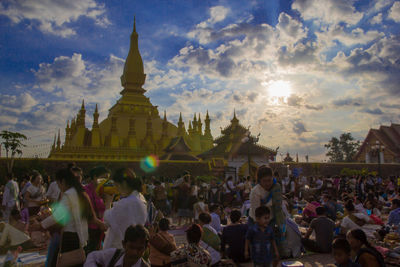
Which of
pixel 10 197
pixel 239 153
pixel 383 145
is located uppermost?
pixel 383 145

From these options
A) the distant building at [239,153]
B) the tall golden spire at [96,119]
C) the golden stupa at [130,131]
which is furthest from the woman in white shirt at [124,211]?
the tall golden spire at [96,119]

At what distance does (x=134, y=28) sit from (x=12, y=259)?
40.3 meters

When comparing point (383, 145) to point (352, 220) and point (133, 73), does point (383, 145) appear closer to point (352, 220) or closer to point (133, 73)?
point (133, 73)

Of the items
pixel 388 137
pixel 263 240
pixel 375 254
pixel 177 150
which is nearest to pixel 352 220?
pixel 375 254

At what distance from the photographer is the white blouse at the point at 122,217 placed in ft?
12.3

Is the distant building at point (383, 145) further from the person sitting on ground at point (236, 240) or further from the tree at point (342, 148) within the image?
the person sitting on ground at point (236, 240)

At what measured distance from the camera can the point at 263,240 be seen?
4441mm

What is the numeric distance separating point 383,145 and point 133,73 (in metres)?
32.9

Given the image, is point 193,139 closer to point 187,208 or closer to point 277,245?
point 187,208

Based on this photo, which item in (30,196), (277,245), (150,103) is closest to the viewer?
(277,245)

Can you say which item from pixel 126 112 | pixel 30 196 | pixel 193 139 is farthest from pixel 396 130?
pixel 30 196

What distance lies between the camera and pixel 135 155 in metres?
28.8

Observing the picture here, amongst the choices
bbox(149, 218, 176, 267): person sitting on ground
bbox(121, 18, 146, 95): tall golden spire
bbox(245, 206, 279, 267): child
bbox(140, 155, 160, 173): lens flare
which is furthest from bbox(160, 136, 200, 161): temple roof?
bbox(245, 206, 279, 267): child

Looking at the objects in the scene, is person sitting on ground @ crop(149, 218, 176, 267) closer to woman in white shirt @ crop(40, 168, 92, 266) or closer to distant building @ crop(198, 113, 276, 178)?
woman in white shirt @ crop(40, 168, 92, 266)
